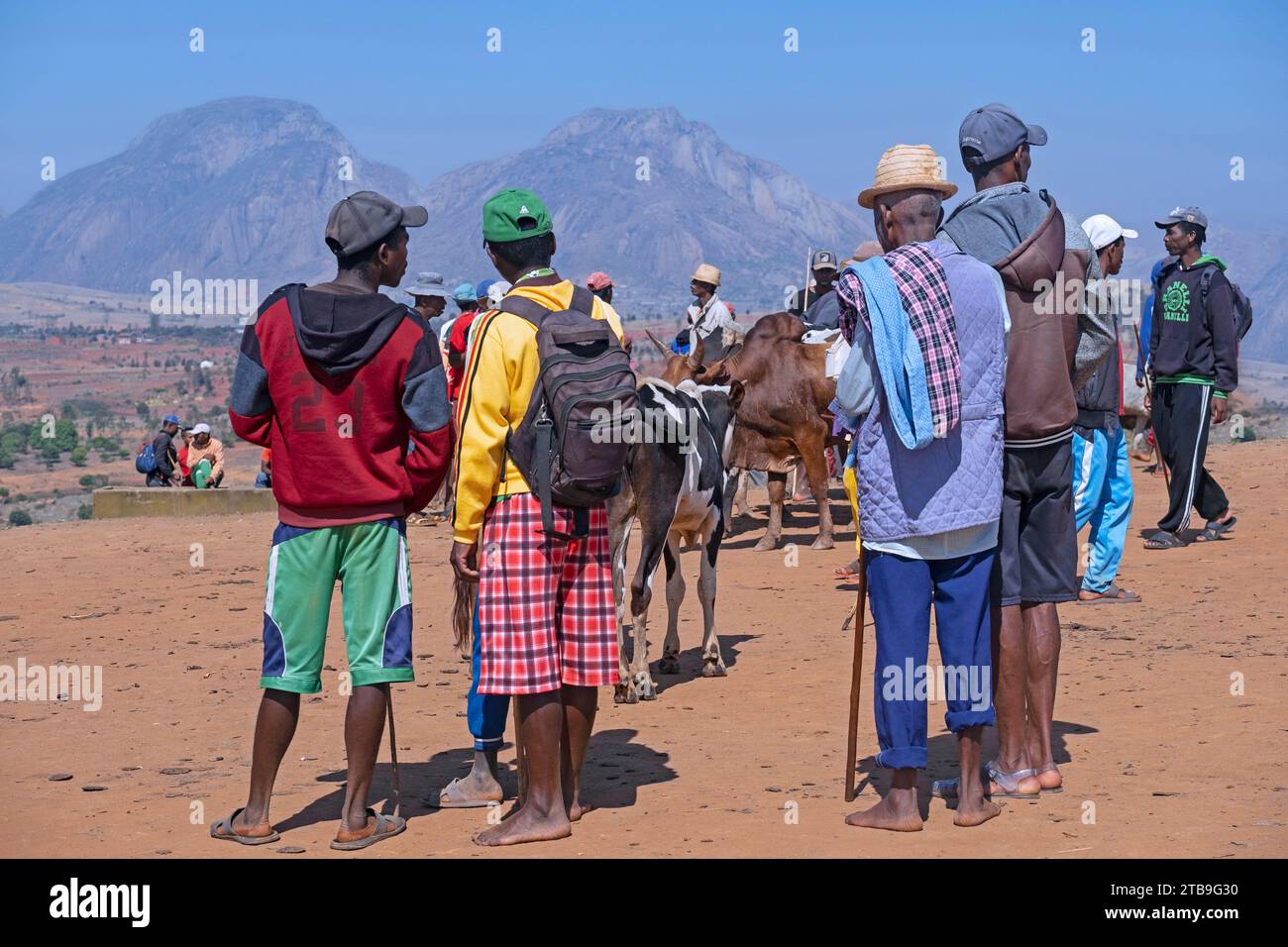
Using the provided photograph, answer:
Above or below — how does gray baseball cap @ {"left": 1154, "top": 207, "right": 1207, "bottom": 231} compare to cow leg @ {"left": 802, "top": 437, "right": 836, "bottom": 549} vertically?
above

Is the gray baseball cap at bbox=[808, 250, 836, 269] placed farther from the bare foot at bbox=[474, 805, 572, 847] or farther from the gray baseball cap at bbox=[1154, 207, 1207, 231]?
the bare foot at bbox=[474, 805, 572, 847]

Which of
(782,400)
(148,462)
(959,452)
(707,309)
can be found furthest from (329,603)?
(148,462)

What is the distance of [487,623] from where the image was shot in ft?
19.2

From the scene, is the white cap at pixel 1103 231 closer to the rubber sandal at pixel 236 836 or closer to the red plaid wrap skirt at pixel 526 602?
the red plaid wrap skirt at pixel 526 602

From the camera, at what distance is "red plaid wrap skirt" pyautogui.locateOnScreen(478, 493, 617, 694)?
229 inches

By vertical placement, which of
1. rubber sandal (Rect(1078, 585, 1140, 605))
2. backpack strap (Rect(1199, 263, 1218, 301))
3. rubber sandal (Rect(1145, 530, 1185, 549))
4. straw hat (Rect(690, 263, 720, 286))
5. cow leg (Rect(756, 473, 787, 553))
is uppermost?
straw hat (Rect(690, 263, 720, 286))

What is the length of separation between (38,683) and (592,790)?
413 centimetres

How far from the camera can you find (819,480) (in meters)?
14.6

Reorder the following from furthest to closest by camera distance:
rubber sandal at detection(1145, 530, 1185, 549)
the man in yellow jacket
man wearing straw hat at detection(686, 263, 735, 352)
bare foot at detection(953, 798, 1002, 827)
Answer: man wearing straw hat at detection(686, 263, 735, 352) < rubber sandal at detection(1145, 530, 1185, 549) < bare foot at detection(953, 798, 1002, 827) < the man in yellow jacket

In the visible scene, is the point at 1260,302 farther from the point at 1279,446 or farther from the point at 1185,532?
the point at 1185,532

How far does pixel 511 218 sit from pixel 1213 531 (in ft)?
31.6

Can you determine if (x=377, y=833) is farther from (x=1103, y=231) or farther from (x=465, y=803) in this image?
(x=1103, y=231)

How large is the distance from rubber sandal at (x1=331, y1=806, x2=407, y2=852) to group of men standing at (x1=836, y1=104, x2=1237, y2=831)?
1.73 m

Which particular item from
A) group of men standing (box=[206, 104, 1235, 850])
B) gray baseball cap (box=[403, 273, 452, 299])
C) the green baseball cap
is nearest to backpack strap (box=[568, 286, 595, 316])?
group of men standing (box=[206, 104, 1235, 850])
